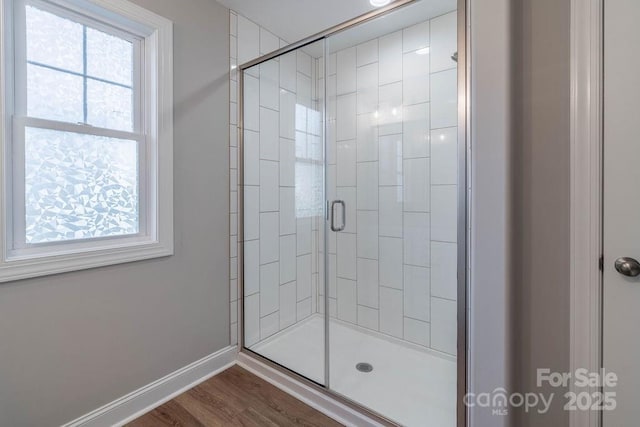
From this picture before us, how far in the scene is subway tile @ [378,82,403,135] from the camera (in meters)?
2.22

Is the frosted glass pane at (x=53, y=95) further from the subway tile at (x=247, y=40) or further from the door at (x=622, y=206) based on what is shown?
the door at (x=622, y=206)

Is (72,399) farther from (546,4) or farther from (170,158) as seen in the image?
(546,4)

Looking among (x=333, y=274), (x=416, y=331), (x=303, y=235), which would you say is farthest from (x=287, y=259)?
(x=416, y=331)

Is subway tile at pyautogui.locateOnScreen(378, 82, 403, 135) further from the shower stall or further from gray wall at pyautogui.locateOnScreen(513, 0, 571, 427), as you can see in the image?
gray wall at pyautogui.locateOnScreen(513, 0, 571, 427)

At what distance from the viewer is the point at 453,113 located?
76.6 inches

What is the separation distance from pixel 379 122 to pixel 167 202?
165 centimetres

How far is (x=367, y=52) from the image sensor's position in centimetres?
238

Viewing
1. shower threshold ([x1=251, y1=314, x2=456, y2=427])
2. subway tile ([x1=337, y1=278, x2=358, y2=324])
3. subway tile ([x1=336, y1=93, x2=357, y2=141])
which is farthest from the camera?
subway tile ([x1=337, y1=278, x2=358, y2=324])

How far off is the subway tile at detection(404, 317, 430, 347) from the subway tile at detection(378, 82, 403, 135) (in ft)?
4.89

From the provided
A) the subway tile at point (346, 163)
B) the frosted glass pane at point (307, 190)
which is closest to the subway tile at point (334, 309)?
the frosted glass pane at point (307, 190)

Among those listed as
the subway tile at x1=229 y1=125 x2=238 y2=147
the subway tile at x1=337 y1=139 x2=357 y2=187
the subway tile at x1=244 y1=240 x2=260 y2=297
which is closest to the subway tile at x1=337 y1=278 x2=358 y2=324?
the subway tile at x1=244 y1=240 x2=260 y2=297

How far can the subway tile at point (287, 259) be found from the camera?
2.40m

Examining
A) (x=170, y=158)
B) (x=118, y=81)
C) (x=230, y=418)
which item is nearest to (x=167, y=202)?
(x=170, y=158)

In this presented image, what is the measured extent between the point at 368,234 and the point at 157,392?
5.84 ft
